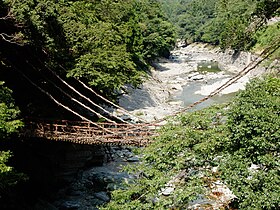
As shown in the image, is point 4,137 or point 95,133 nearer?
point 4,137

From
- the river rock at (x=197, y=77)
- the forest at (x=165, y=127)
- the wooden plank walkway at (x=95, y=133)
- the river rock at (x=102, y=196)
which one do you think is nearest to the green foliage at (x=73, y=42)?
the forest at (x=165, y=127)

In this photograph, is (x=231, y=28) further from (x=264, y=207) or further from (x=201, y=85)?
(x=264, y=207)

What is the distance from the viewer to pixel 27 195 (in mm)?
11711

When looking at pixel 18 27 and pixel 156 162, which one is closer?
pixel 156 162

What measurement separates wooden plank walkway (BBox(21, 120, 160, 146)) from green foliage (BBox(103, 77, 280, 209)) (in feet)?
6.88

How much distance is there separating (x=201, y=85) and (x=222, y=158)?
92.0ft

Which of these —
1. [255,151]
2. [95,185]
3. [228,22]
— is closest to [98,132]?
[95,185]

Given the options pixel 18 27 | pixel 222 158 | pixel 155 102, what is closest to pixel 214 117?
pixel 222 158

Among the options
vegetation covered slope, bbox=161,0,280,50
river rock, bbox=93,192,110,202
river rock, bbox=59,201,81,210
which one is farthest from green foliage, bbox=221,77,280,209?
river rock, bbox=59,201,81,210

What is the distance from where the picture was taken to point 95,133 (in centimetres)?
1089

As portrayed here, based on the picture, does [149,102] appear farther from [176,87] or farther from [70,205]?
[70,205]

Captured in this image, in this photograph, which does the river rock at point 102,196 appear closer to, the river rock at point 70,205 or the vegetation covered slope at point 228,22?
the river rock at point 70,205

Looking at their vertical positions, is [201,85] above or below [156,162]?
below

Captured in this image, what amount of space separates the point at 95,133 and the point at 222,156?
5211 mm
